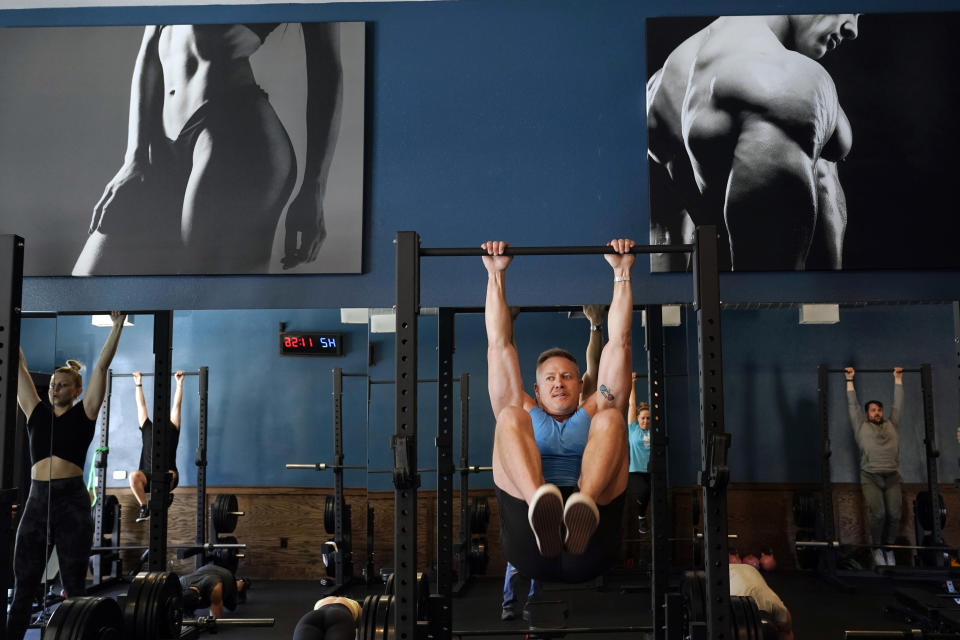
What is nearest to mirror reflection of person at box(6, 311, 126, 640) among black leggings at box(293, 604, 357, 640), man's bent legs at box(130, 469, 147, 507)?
man's bent legs at box(130, 469, 147, 507)

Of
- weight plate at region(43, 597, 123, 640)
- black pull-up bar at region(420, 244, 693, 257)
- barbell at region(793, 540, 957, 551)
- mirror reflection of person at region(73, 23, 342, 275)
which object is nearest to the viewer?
black pull-up bar at region(420, 244, 693, 257)

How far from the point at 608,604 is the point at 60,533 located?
8.57ft

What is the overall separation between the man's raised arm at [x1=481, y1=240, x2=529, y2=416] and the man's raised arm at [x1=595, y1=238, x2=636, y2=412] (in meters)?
0.36

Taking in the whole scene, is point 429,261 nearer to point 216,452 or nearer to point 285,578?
point 216,452

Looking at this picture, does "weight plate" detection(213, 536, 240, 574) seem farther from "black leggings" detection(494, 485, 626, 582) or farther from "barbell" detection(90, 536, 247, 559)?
"black leggings" detection(494, 485, 626, 582)

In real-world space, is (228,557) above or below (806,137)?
below

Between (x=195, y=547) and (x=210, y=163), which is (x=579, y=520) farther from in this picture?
(x=210, y=163)

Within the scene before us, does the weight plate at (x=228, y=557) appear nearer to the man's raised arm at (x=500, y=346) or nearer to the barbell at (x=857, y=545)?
the man's raised arm at (x=500, y=346)

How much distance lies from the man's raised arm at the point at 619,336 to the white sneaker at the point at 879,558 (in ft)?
5.13

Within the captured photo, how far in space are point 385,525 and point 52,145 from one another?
251 cm

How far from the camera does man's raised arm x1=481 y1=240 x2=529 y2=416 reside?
11.6 feet

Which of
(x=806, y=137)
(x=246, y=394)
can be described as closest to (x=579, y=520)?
(x=246, y=394)

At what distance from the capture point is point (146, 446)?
14.1 ft

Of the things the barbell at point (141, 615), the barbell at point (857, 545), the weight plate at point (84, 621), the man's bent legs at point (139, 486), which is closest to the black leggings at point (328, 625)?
the barbell at point (141, 615)
